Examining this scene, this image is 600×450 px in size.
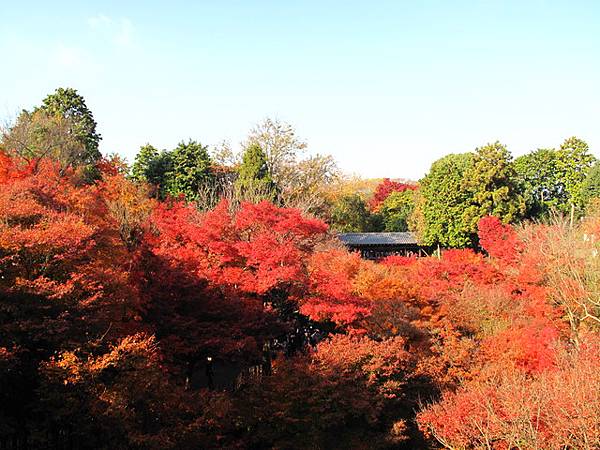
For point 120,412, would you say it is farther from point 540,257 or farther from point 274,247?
point 540,257

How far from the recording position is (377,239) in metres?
40.5

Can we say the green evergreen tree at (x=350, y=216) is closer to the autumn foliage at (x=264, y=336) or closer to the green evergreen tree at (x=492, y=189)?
the green evergreen tree at (x=492, y=189)

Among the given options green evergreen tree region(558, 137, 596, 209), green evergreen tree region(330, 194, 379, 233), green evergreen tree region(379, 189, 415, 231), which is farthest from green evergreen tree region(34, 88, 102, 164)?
green evergreen tree region(558, 137, 596, 209)

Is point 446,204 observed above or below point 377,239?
above

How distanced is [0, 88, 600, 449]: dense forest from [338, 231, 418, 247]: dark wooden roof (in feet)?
32.0

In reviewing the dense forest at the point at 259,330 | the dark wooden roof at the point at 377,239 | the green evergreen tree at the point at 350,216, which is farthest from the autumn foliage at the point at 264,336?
the green evergreen tree at the point at 350,216

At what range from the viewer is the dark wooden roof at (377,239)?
130ft

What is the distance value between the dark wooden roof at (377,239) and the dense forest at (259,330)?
9.74 m

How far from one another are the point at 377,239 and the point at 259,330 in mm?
24098

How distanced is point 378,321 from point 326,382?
4.79 meters

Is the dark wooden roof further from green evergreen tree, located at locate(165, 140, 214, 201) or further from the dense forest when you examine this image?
green evergreen tree, located at locate(165, 140, 214, 201)

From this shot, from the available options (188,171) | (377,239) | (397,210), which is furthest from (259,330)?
(397,210)

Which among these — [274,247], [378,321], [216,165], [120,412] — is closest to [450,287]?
[378,321]

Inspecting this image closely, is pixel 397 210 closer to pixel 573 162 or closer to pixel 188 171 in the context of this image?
pixel 573 162
